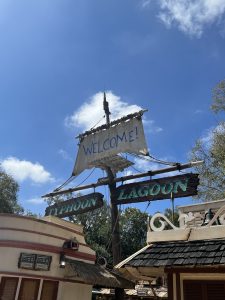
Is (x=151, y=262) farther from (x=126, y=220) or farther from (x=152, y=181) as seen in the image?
(x=126, y=220)

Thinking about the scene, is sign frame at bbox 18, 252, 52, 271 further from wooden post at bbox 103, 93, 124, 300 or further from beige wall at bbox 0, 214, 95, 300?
wooden post at bbox 103, 93, 124, 300

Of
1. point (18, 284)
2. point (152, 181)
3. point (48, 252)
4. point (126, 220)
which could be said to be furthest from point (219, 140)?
point (126, 220)

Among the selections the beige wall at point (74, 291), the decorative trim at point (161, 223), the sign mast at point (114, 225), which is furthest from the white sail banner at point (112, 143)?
the decorative trim at point (161, 223)

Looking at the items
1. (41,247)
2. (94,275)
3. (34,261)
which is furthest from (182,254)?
→ (94,275)

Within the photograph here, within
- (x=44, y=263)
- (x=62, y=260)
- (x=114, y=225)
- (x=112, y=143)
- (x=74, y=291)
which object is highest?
(x=112, y=143)

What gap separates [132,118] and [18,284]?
10901 millimetres

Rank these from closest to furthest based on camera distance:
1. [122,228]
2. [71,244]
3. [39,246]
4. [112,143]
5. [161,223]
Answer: [161,223]
[39,246]
[71,244]
[112,143]
[122,228]

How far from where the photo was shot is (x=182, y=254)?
779 centimetres

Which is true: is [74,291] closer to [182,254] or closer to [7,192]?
[182,254]

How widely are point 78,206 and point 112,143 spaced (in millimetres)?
4355

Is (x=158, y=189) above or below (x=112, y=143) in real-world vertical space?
below

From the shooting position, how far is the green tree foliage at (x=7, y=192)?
34.2 meters

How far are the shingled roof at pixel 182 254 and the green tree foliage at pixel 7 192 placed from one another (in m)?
27.7

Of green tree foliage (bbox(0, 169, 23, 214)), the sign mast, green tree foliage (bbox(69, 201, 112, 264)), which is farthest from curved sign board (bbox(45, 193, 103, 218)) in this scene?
green tree foliage (bbox(69, 201, 112, 264))
